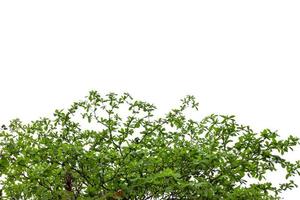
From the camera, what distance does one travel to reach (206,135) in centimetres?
1095

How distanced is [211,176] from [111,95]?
2.95 metres

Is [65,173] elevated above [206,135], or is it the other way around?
[206,135]


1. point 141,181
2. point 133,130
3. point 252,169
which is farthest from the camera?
point 133,130

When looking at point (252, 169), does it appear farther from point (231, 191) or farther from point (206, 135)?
point (206, 135)

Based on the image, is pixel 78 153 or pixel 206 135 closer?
pixel 78 153

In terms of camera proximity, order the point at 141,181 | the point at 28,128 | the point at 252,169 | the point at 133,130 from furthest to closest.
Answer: the point at 28,128 → the point at 133,130 → the point at 252,169 → the point at 141,181

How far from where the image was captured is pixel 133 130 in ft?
34.7

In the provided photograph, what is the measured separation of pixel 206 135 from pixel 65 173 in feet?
11.0

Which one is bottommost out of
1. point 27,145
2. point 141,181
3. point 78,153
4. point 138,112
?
point 141,181

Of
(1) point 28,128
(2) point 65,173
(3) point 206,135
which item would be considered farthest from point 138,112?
(1) point 28,128

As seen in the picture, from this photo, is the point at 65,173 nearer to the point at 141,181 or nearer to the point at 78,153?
the point at 78,153

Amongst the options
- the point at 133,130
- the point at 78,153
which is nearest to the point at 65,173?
the point at 78,153

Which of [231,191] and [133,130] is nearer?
[231,191]

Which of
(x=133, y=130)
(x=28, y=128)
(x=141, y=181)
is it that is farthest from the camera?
(x=28, y=128)
